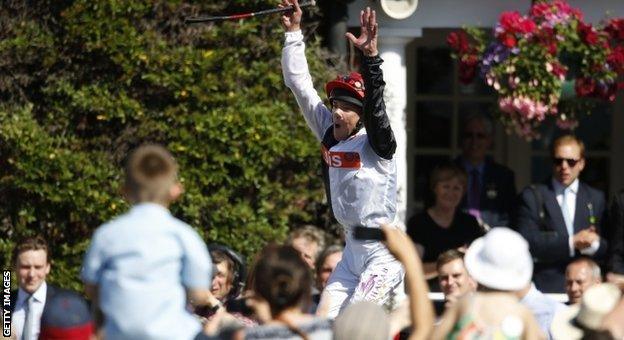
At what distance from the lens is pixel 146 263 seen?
5.52 metres

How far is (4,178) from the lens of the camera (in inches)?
371

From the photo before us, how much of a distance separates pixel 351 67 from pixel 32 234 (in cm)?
236

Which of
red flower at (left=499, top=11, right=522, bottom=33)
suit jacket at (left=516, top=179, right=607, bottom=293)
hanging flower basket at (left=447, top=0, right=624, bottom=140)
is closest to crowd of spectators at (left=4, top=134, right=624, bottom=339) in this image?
suit jacket at (left=516, top=179, right=607, bottom=293)

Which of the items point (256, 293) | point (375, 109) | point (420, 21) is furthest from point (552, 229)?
point (256, 293)

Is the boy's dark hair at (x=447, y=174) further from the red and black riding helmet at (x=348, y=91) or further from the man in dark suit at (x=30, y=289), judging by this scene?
the man in dark suit at (x=30, y=289)

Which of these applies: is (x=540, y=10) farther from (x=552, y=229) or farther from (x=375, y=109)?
(x=375, y=109)

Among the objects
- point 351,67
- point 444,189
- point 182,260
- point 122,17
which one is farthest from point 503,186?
point 182,260

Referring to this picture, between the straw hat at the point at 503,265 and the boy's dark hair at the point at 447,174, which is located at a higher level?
the boy's dark hair at the point at 447,174

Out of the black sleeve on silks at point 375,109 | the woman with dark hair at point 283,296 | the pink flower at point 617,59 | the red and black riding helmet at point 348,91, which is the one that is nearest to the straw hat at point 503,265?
the woman with dark hair at point 283,296

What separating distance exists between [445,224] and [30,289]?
2.81 metres

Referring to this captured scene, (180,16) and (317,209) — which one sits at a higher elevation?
(180,16)

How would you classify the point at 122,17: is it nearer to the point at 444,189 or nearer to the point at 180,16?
the point at 180,16

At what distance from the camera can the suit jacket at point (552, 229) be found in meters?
9.30

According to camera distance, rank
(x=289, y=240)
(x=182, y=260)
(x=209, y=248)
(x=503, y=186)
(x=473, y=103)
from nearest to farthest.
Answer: (x=182, y=260) → (x=209, y=248) → (x=289, y=240) → (x=503, y=186) → (x=473, y=103)
